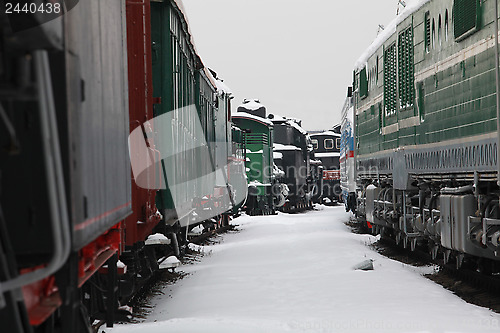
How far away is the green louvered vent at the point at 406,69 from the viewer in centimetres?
1324

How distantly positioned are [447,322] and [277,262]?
6.88 metres

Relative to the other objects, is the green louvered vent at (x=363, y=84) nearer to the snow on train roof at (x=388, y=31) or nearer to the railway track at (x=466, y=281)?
the snow on train roof at (x=388, y=31)

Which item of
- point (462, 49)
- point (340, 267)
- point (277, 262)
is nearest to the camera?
point (462, 49)

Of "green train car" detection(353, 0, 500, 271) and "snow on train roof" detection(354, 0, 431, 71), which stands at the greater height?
"snow on train roof" detection(354, 0, 431, 71)

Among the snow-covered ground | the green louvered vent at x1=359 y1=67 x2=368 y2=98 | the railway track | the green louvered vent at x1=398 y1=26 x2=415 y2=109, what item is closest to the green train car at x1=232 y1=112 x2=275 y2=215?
the green louvered vent at x1=359 y1=67 x2=368 y2=98

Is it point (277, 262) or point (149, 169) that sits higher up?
point (149, 169)

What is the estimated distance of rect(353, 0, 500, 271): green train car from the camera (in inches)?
356

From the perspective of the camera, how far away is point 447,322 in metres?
7.91

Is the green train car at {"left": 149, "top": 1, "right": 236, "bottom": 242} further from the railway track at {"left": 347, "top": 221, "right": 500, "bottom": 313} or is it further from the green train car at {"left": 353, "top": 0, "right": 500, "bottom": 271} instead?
the railway track at {"left": 347, "top": 221, "right": 500, "bottom": 313}

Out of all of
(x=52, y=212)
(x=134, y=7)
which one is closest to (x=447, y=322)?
(x=134, y=7)

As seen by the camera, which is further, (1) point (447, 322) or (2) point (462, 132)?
(2) point (462, 132)

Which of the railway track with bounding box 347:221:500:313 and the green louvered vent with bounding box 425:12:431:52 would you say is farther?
the green louvered vent with bounding box 425:12:431:52

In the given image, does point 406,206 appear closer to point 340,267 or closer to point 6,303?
point 340,267

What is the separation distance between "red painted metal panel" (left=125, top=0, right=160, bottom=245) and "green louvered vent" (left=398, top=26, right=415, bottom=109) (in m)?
6.01
